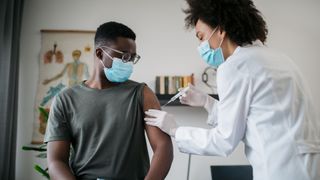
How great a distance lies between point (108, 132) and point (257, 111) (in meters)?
0.58

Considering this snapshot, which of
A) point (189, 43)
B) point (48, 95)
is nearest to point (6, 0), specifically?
point (48, 95)

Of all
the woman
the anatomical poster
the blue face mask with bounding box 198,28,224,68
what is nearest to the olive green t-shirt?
the woman

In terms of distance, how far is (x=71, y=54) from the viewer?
2.75 metres

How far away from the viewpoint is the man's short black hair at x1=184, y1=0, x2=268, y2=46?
120cm

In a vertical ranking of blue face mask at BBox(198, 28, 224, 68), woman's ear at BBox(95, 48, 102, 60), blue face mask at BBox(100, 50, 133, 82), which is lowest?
blue face mask at BBox(100, 50, 133, 82)

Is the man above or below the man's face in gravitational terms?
below

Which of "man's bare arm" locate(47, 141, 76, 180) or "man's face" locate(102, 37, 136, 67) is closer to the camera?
"man's bare arm" locate(47, 141, 76, 180)

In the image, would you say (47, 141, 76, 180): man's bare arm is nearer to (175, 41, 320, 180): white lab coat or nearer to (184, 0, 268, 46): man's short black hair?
(175, 41, 320, 180): white lab coat

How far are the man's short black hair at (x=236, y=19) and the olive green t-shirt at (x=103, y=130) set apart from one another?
0.43 meters

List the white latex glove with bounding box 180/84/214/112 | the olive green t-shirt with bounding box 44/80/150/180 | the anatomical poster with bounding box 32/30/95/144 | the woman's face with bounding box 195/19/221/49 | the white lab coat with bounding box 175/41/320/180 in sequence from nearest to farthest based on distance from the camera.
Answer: the white lab coat with bounding box 175/41/320/180 → the olive green t-shirt with bounding box 44/80/150/180 → the woman's face with bounding box 195/19/221/49 → the white latex glove with bounding box 180/84/214/112 → the anatomical poster with bounding box 32/30/95/144

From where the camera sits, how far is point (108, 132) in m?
1.14

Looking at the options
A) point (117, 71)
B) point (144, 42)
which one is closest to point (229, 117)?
point (117, 71)

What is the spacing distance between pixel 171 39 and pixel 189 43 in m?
0.18

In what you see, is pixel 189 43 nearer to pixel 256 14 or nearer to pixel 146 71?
pixel 146 71
